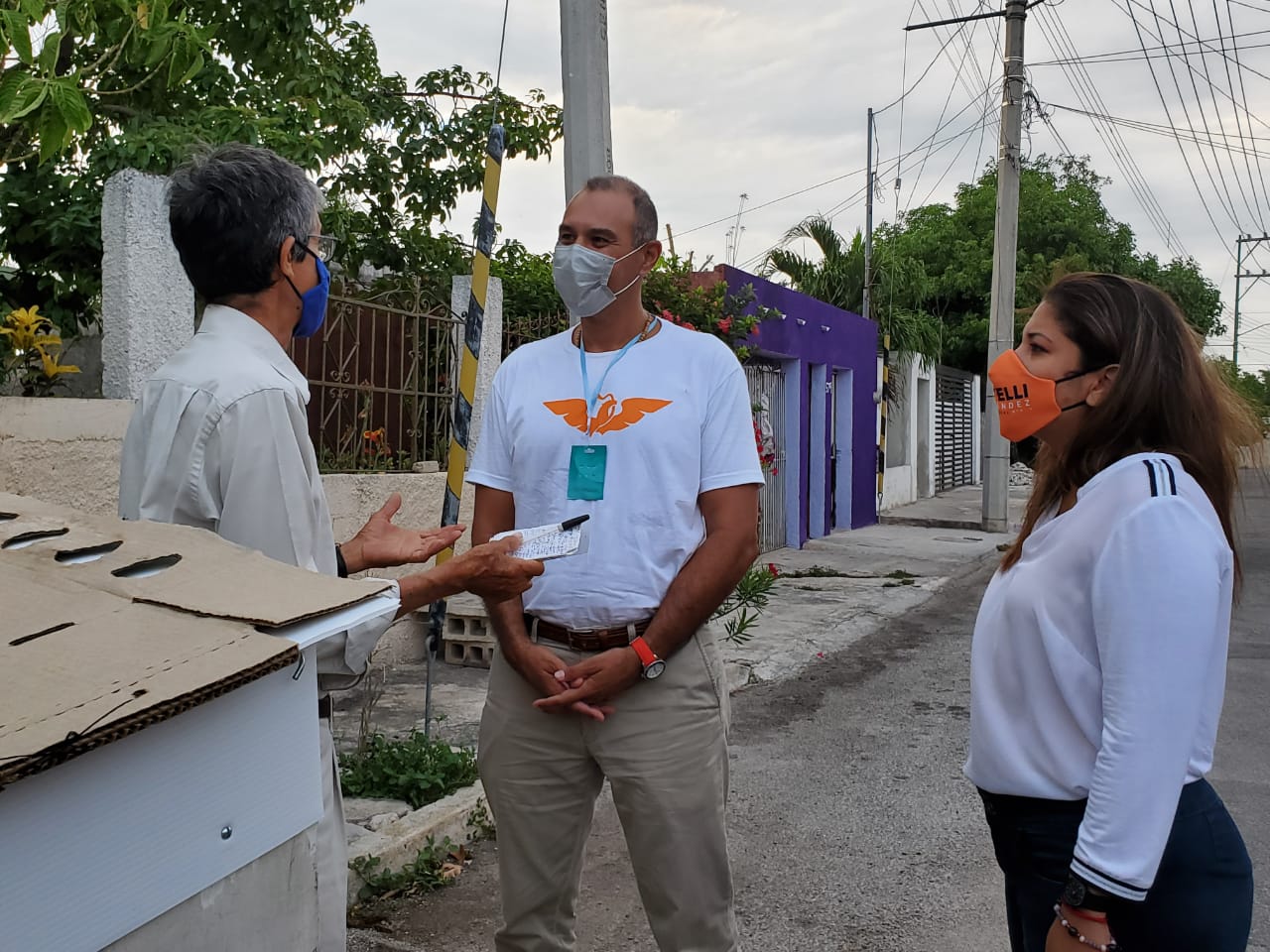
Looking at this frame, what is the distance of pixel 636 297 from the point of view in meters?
2.60

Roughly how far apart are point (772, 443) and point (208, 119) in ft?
24.1

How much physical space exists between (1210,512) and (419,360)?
18.5ft

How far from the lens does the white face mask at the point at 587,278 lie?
100 inches

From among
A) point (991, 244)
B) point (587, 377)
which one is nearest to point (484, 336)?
point (587, 377)

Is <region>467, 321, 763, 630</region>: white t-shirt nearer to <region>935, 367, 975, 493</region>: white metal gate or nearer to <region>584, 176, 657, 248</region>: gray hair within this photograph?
<region>584, 176, 657, 248</region>: gray hair

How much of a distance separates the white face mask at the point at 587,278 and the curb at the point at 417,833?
→ 5.58ft

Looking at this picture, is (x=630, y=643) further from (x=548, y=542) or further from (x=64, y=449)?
(x=64, y=449)

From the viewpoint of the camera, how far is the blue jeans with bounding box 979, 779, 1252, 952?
61.6 inches

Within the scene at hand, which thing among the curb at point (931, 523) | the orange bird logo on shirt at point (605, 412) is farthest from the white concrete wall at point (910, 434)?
the orange bird logo on shirt at point (605, 412)

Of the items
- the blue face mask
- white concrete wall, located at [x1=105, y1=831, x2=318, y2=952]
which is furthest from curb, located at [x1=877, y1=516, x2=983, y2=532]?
white concrete wall, located at [x1=105, y1=831, x2=318, y2=952]

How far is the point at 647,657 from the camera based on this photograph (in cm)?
224

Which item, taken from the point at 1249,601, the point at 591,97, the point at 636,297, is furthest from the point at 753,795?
the point at 1249,601

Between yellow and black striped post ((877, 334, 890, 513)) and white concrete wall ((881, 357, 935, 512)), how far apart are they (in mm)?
512

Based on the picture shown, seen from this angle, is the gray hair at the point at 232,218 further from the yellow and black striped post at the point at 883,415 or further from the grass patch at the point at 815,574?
the yellow and black striped post at the point at 883,415
